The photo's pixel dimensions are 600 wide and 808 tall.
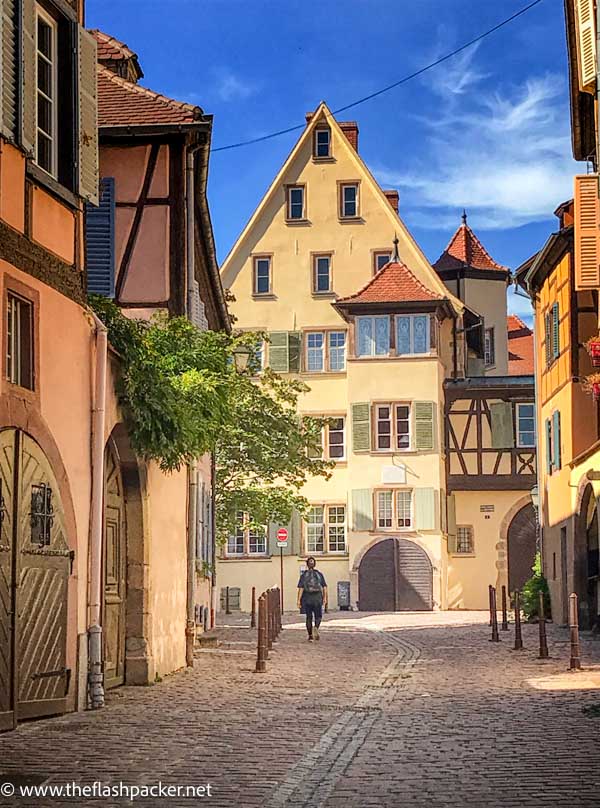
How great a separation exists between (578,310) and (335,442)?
19.5 meters

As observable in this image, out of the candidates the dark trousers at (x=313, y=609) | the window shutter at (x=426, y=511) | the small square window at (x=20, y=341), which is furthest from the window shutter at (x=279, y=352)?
the small square window at (x=20, y=341)

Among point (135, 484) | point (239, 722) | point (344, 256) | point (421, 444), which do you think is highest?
point (344, 256)

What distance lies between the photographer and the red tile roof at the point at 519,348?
6162 cm

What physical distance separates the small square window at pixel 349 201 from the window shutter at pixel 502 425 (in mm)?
7890

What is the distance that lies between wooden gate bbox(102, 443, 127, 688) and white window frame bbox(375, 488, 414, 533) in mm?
28916

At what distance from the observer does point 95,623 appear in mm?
14055

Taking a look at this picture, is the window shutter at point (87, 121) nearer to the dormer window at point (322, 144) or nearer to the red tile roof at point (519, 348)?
the dormer window at point (322, 144)

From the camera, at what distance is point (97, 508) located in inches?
→ 565

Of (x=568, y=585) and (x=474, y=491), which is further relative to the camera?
(x=474, y=491)

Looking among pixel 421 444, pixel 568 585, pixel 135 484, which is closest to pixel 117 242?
pixel 135 484

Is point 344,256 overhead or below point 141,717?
overhead

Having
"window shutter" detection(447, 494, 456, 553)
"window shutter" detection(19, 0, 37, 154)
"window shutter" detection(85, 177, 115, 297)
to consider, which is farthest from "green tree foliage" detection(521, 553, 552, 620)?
"window shutter" detection(19, 0, 37, 154)

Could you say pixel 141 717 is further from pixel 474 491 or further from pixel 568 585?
pixel 474 491

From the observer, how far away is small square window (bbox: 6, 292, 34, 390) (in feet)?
40.5
